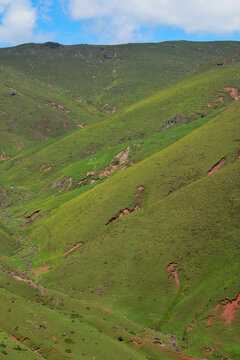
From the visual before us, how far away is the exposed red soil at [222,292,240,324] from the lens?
1797 inches

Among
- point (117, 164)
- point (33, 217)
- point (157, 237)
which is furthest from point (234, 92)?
point (157, 237)

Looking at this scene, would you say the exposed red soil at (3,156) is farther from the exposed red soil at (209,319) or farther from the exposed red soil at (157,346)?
the exposed red soil at (157,346)

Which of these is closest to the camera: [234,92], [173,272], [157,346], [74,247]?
[157,346]

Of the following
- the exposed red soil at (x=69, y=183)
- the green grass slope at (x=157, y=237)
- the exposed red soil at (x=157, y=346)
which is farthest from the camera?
the exposed red soil at (x=69, y=183)

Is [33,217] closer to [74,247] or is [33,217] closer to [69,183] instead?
[69,183]

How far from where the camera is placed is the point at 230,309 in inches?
1832

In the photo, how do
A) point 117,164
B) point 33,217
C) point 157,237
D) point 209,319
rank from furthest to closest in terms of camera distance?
1. point 117,164
2. point 33,217
3. point 157,237
4. point 209,319

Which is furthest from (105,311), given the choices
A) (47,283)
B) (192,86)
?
(192,86)

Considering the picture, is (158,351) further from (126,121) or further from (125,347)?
(126,121)

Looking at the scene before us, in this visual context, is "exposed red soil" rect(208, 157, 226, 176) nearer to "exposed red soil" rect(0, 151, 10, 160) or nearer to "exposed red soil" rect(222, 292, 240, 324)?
"exposed red soil" rect(222, 292, 240, 324)

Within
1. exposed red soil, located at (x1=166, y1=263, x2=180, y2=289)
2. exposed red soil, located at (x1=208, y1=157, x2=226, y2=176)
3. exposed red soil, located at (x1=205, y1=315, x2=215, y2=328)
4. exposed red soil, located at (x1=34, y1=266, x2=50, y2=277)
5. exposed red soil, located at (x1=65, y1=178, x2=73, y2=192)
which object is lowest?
exposed red soil, located at (x1=205, y1=315, x2=215, y2=328)

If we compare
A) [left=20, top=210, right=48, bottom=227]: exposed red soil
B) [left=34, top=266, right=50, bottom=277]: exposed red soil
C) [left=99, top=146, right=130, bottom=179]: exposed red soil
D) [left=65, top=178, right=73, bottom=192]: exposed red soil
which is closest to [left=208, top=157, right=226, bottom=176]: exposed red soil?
[left=34, top=266, right=50, bottom=277]: exposed red soil

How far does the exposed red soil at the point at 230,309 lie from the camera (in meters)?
45.7

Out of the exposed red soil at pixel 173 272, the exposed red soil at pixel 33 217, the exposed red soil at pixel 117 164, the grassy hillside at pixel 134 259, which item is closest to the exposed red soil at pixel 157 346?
the grassy hillside at pixel 134 259
